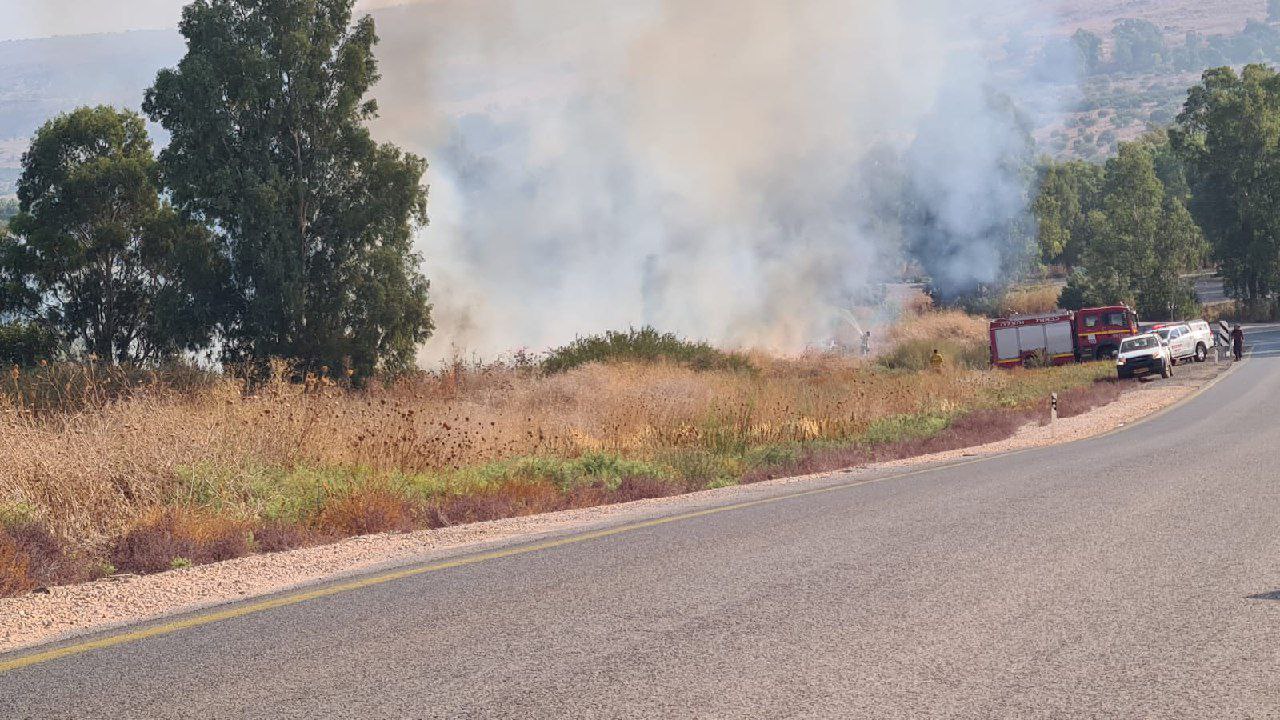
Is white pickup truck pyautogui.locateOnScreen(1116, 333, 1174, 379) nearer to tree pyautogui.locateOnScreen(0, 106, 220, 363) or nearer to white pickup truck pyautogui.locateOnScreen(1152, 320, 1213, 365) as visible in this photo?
white pickup truck pyautogui.locateOnScreen(1152, 320, 1213, 365)

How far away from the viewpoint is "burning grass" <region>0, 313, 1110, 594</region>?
10344mm

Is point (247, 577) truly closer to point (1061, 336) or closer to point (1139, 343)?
point (1139, 343)

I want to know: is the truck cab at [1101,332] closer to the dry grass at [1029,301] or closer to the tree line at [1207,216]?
the dry grass at [1029,301]

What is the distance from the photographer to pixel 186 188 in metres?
28.4

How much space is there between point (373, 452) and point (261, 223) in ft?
46.8

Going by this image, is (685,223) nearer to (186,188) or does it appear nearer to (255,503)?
(186,188)

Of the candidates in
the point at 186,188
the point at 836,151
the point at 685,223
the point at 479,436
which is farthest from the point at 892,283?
the point at 479,436

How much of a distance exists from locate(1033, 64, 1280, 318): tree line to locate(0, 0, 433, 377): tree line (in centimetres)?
5501

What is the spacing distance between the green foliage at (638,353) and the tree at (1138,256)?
43383mm

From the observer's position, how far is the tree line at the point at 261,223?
28.1 metres

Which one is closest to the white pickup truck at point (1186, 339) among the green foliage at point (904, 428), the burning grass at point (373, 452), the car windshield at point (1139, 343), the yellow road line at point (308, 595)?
the car windshield at point (1139, 343)

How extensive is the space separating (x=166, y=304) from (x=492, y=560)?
879 inches

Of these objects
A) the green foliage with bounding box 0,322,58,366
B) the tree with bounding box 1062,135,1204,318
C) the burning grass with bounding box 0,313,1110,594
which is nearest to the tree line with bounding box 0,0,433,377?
the green foliage with bounding box 0,322,58,366

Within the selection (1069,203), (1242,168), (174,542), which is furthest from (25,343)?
(1069,203)
